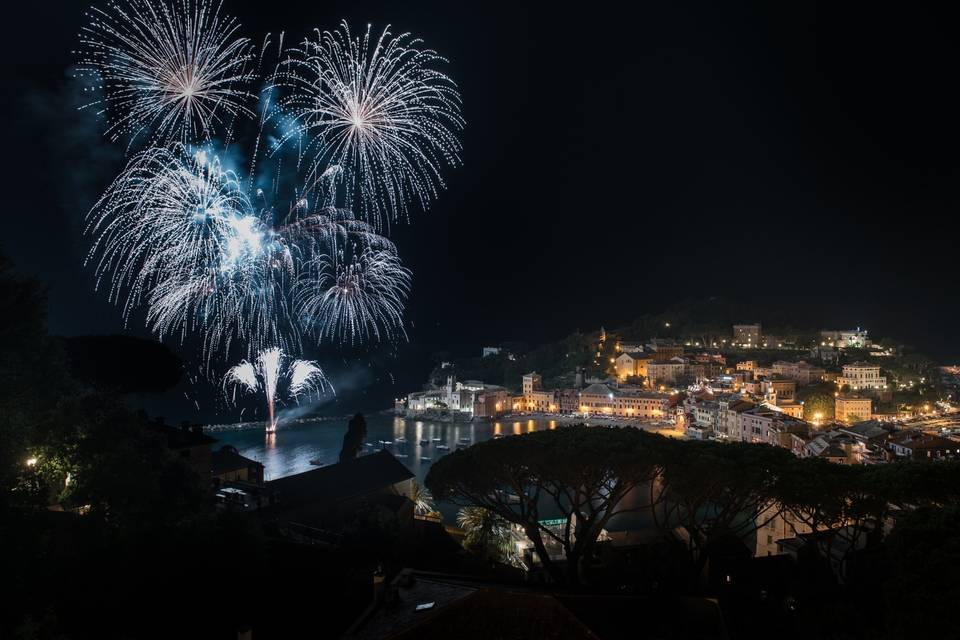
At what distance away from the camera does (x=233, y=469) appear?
11820 millimetres

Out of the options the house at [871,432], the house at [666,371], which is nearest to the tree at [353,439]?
the house at [871,432]

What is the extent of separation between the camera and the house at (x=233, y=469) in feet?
37.6

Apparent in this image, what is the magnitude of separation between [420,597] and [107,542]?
2.71m

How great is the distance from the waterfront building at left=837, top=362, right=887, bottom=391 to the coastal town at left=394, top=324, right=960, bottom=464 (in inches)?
2.0

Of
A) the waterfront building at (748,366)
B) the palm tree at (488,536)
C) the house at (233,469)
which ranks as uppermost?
the waterfront building at (748,366)

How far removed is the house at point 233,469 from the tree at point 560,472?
19.3ft

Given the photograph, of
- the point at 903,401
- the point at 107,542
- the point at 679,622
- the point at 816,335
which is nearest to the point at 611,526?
the point at 679,622

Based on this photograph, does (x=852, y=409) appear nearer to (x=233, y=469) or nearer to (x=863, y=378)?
(x=863, y=378)

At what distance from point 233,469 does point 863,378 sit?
1201 inches

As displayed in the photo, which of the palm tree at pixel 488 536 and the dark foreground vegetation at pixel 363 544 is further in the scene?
the palm tree at pixel 488 536

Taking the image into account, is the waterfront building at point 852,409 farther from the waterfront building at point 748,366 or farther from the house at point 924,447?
the house at point 924,447

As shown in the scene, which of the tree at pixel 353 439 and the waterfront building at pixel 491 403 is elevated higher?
the tree at pixel 353 439

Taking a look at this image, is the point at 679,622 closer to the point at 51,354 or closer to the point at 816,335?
the point at 51,354

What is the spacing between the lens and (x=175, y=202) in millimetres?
9562
